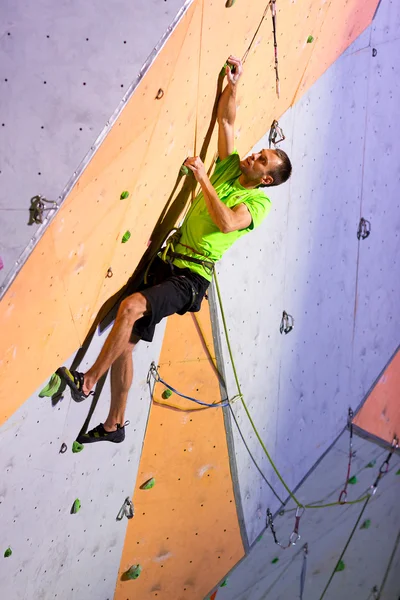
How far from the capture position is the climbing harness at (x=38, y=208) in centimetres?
221

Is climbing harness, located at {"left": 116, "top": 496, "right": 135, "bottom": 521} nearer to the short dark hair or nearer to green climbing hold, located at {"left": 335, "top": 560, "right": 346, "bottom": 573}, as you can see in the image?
the short dark hair

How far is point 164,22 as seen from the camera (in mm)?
2277

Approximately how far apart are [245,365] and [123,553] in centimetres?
85

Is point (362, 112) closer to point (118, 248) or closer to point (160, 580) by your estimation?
point (118, 248)

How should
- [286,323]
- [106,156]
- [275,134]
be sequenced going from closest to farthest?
1. [106,156]
2. [275,134]
3. [286,323]

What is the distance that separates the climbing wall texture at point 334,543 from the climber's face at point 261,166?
1.86 m

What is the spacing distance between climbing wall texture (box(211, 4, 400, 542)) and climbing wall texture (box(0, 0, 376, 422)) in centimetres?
47

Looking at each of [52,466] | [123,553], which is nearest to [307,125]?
[52,466]

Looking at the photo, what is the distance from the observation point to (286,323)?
3.63m

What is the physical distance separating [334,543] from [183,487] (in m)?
1.31

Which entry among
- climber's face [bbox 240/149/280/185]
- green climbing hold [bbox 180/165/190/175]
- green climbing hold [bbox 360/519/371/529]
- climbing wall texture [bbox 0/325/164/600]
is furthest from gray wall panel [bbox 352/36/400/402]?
climbing wall texture [bbox 0/325/164/600]

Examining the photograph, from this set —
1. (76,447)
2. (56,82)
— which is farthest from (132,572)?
(56,82)

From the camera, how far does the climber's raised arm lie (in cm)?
270

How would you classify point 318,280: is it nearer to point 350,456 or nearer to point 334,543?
point 350,456
